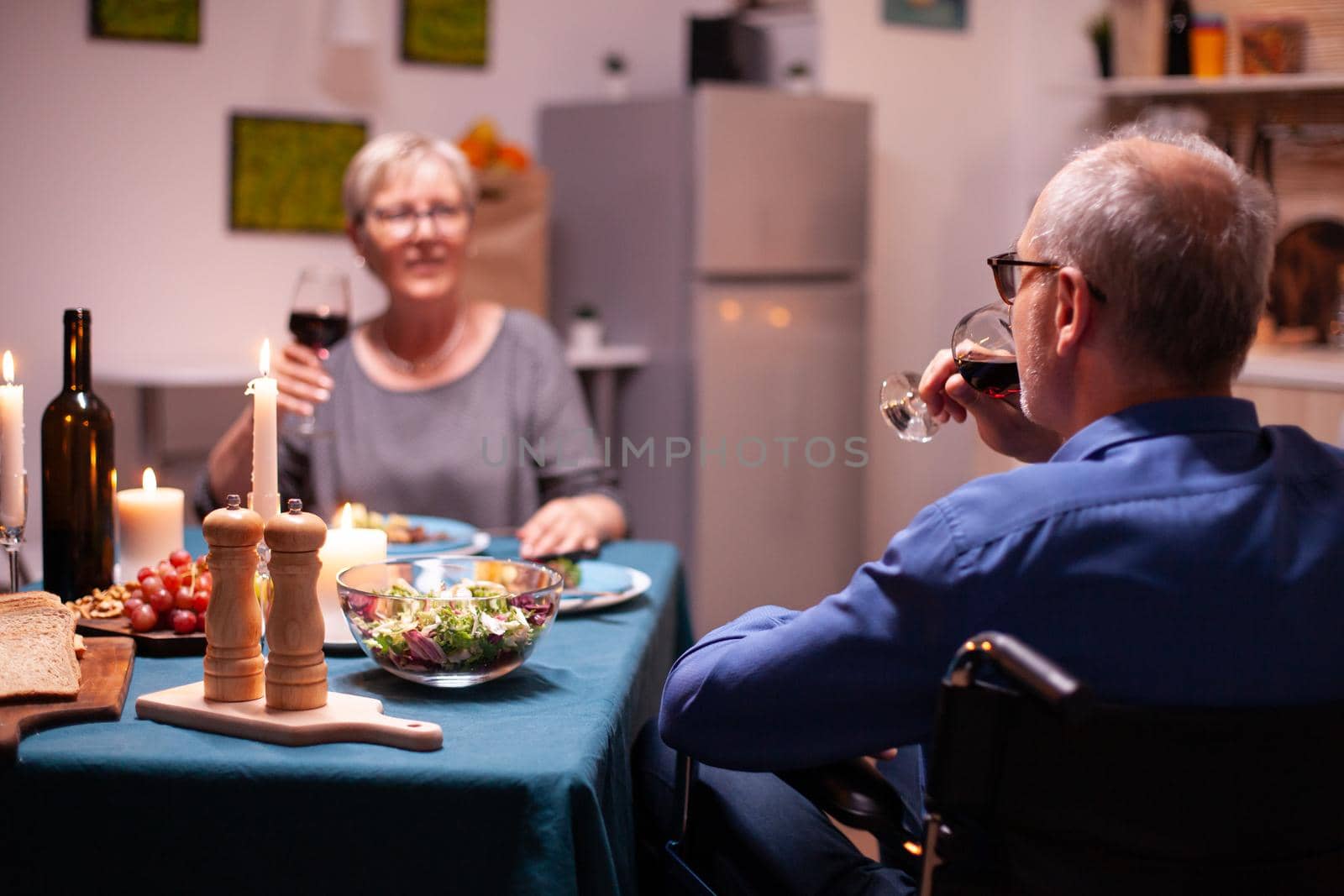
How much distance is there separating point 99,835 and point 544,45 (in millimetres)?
3530

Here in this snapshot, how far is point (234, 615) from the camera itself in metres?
1.20

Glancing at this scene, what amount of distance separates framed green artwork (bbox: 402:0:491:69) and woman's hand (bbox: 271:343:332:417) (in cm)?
232

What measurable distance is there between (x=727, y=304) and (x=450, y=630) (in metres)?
2.78

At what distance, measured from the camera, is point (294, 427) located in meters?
1.97

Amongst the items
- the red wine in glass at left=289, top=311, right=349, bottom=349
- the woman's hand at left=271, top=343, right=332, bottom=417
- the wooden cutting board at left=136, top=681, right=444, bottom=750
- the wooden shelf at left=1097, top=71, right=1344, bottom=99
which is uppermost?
the wooden shelf at left=1097, top=71, right=1344, bottom=99

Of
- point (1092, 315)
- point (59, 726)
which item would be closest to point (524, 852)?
point (59, 726)

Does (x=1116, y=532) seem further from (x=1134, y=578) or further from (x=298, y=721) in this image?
(x=298, y=721)

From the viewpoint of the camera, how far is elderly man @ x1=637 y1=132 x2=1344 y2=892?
3.17 ft

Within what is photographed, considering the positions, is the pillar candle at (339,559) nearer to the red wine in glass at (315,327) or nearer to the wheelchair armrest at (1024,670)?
the red wine in glass at (315,327)

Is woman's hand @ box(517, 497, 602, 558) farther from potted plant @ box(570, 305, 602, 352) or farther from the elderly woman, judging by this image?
potted plant @ box(570, 305, 602, 352)

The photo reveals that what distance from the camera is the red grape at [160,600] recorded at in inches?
55.6

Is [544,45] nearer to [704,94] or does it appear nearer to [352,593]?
[704,94]

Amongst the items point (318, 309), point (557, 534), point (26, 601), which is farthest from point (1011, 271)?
point (318, 309)

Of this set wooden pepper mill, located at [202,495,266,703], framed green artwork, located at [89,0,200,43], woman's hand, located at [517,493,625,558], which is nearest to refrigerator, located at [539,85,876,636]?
framed green artwork, located at [89,0,200,43]
